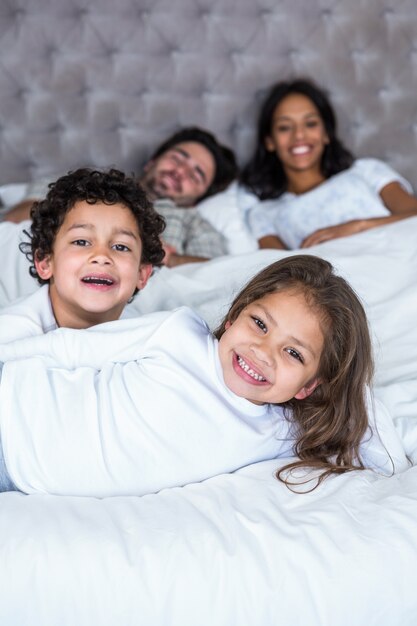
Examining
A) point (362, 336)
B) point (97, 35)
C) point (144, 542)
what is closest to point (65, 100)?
point (97, 35)

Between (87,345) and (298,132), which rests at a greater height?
(298,132)

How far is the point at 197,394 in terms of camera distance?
1.35 m

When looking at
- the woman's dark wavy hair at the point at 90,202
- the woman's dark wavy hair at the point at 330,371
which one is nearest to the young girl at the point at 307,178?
the woman's dark wavy hair at the point at 90,202

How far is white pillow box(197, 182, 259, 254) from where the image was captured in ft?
8.10

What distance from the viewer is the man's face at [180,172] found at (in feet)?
8.32

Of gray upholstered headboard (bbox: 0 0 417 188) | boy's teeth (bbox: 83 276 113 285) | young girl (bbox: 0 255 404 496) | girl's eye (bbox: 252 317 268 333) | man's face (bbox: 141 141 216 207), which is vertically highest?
gray upholstered headboard (bbox: 0 0 417 188)

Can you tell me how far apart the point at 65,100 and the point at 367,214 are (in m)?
1.19

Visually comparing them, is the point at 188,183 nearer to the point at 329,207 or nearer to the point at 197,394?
the point at 329,207

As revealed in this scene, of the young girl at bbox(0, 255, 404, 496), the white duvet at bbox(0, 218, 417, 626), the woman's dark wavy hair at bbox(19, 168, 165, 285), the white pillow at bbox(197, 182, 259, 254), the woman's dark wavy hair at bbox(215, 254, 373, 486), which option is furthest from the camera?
the white pillow at bbox(197, 182, 259, 254)

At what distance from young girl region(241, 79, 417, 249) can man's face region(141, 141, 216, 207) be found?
0.19m

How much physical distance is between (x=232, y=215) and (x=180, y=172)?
25 centimetres

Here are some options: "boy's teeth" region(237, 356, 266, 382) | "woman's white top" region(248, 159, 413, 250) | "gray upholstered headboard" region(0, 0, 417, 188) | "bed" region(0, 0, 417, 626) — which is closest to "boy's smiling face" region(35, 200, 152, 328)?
"bed" region(0, 0, 417, 626)

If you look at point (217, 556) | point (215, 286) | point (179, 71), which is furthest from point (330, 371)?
point (179, 71)

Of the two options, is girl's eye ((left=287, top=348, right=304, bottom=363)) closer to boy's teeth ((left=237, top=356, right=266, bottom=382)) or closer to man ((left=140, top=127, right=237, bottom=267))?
boy's teeth ((left=237, top=356, right=266, bottom=382))
